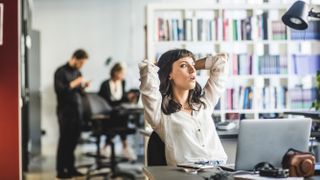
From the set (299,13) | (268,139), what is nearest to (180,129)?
(268,139)

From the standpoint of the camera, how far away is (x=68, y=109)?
245 inches

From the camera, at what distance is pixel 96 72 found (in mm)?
9227

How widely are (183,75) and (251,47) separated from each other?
297 centimetres

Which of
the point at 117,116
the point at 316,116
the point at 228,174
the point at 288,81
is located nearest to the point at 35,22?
the point at 117,116

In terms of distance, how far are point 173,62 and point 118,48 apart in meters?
6.73

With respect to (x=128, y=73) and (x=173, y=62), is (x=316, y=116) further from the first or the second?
(x=128, y=73)

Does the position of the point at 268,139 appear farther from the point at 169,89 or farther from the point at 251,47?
the point at 251,47

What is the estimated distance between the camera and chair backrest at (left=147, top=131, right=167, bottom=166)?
8.54 feet

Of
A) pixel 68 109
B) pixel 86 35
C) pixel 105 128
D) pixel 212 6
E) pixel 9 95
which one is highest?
pixel 86 35

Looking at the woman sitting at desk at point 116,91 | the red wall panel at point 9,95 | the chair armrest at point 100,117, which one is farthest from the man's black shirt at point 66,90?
the red wall panel at point 9,95

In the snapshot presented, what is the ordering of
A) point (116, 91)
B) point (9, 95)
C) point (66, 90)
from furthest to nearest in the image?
1. point (116, 91)
2. point (66, 90)
3. point (9, 95)

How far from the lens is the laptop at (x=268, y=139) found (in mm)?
2104

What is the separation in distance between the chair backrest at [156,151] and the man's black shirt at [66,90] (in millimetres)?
3725

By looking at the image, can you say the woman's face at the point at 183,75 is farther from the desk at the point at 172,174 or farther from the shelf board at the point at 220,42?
the shelf board at the point at 220,42
